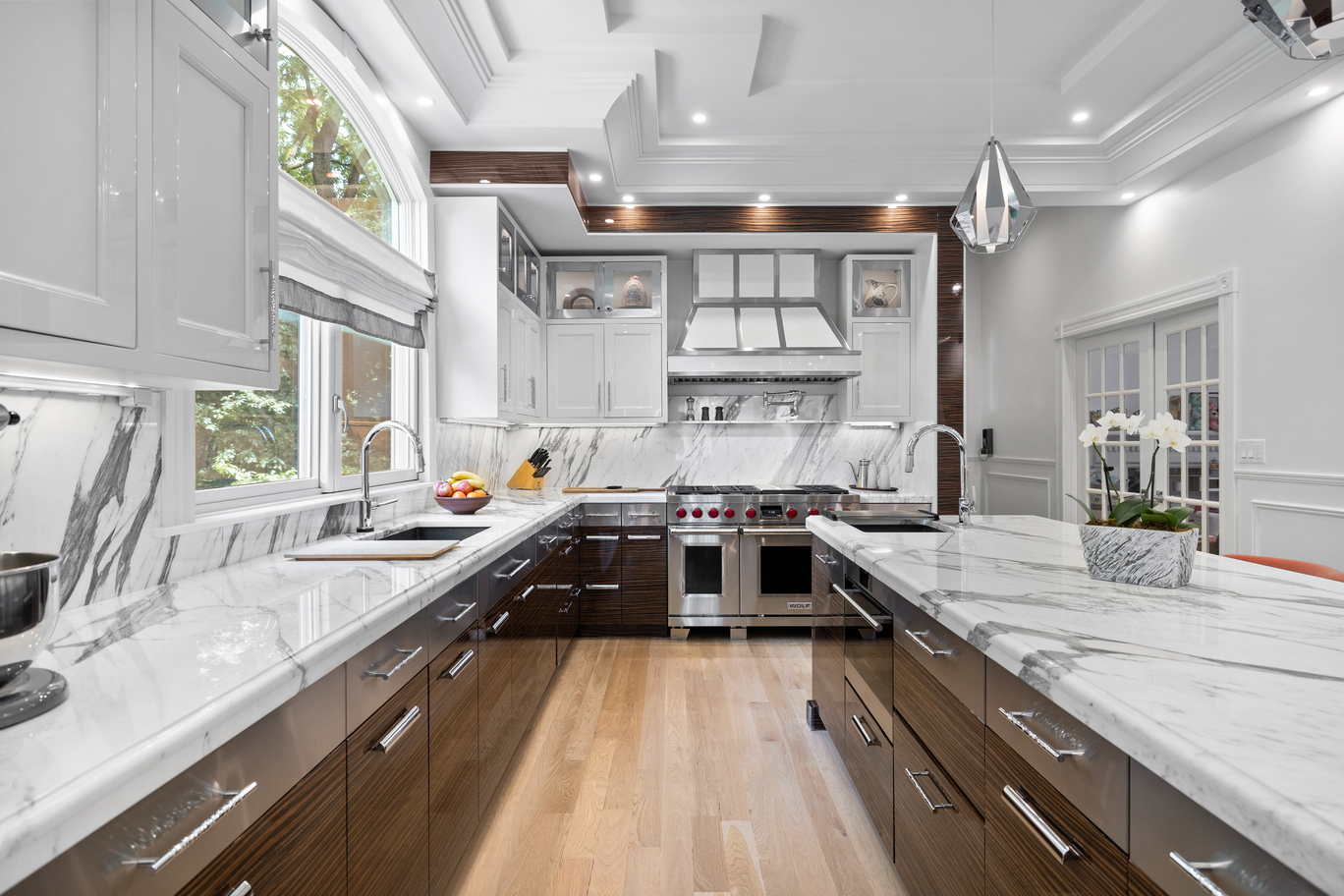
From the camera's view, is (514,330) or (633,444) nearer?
(514,330)

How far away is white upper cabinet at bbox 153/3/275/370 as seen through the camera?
1.16 meters

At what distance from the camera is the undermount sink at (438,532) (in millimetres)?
2486

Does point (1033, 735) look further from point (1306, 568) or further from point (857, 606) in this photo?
point (1306, 568)

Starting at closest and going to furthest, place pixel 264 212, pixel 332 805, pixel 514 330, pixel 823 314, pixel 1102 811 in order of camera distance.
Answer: pixel 1102 811 → pixel 332 805 → pixel 264 212 → pixel 514 330 → pixel 823 314

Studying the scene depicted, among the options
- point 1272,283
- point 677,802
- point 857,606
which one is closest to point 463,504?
point 677,802

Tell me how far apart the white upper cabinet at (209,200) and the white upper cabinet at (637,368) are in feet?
9.59

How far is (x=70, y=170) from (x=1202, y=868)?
1.70 meters

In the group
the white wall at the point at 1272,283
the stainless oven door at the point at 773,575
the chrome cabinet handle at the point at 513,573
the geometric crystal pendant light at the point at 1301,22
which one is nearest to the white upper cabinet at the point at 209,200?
the chrome cabinet handle at the point at 513,573

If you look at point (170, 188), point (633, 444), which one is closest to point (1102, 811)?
point (170, 188)

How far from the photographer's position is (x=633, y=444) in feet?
15.4

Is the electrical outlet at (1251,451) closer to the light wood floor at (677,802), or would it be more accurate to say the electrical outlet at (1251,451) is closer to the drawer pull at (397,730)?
the light wood floor at (677,802)

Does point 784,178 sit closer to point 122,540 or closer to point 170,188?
point 170,188

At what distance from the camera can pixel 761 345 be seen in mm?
4227

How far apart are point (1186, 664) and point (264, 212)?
1895 millimetres
